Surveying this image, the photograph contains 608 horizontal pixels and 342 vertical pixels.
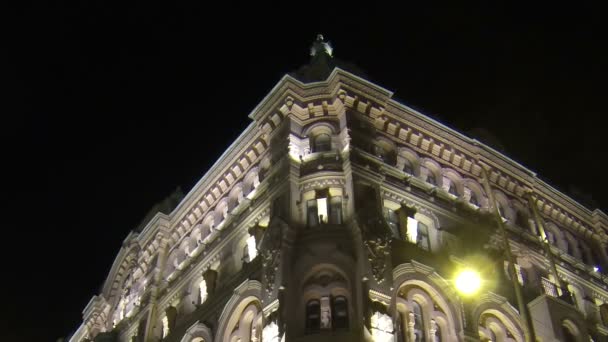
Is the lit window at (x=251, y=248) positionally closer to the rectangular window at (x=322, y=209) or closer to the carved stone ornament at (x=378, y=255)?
the rectangular window at (x=322, y=209)

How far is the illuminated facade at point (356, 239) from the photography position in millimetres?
30844

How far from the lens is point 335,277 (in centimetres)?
3089

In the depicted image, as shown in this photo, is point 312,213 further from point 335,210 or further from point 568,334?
point 568,334

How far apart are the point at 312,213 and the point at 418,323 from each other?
678 centimetres

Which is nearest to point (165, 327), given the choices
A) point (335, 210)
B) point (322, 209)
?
point (322, 209)

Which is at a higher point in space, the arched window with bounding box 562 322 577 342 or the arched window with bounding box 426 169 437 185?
the arched window with bounding box 426 169 437 185

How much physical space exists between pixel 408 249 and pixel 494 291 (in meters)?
4.86

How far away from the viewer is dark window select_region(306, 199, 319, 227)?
33.7 meters

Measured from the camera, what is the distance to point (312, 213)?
34188mm

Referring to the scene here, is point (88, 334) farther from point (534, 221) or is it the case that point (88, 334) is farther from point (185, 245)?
point (534, 221)

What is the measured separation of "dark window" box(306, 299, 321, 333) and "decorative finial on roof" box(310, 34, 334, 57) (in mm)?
17331

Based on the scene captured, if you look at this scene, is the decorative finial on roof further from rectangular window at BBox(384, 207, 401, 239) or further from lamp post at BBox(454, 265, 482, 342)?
lamp post at BBox(454, 265, 482, 342)

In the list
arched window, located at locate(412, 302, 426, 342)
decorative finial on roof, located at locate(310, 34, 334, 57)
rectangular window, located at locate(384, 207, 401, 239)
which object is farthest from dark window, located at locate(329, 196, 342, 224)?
Answer: decorative finial on roof, located at locate(310, 34, 334, 57)

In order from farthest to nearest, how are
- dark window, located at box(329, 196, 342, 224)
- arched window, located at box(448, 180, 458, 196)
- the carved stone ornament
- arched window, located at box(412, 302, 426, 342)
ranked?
arched window, located at box(448, 180, 458, 196)
dark window, located at box(329, 196, 342, 224)
arched window, located at box(412, 302, 426, 342)
the carved stone ornament
